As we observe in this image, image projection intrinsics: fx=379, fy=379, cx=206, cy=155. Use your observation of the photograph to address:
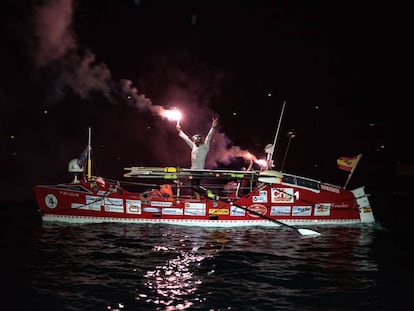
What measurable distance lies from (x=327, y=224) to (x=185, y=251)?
7.59m

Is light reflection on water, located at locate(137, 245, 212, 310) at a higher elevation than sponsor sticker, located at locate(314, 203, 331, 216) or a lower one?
lower

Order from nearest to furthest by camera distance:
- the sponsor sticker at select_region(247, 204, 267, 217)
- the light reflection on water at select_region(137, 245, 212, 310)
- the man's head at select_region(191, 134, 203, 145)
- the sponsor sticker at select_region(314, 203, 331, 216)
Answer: the light reflection on water at select_region(137, 245, 212, 310)
the sponsor sticker at select_region(247, 204, 267, 217)
the sponsor sticker at select_region(314, 203, 331, 216)
the man's head at select_region(191, 134, 203, 145)

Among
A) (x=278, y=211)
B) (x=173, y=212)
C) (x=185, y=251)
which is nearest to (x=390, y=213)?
(x=278, y=211)

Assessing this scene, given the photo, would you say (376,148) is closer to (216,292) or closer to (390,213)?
(390,213)

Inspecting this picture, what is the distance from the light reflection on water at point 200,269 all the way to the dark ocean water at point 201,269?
0.02 meters

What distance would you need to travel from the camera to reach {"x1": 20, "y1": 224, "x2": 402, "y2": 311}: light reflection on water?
7.64m

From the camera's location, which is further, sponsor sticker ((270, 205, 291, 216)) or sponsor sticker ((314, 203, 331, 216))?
sponsor sticker ((314, 203, 331, 216))

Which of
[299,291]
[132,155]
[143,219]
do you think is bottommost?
[299,291]

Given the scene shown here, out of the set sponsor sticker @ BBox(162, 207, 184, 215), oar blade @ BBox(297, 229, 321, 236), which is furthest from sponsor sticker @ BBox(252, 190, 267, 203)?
sponsor sticker @ BBox(162, 207, 184, 215)

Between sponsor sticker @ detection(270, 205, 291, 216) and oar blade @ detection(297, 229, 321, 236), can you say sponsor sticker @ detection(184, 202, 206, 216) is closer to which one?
sponsor sticker @ detection(270, 205, 291, 216)

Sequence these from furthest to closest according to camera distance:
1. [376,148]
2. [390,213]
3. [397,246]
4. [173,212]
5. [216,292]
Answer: [376,148], [390,213], [173,212], [397,246], [216,292]

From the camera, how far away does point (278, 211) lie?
16.1m

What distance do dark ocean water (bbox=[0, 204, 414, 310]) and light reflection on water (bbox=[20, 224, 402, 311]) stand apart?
2 centimetres

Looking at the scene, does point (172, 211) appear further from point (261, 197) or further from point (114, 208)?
point (261, 197)
